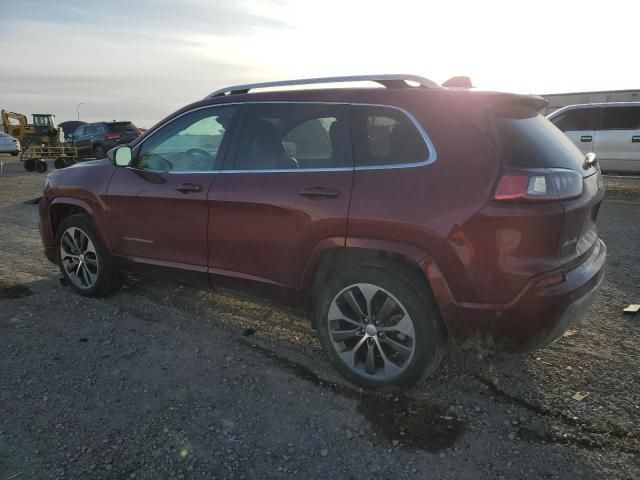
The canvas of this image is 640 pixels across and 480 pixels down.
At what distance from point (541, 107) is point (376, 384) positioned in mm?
1996

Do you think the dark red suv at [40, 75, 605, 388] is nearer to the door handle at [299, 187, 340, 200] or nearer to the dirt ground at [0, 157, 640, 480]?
the door handle at [299, 187, 340, 200]

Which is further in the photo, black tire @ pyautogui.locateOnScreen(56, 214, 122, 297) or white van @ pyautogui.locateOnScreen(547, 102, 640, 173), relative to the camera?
white van @ pyautogui.locateOnScreen(547, 102, 640, 173)

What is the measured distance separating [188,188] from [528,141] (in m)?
2.31

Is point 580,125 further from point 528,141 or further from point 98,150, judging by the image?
point 98,150

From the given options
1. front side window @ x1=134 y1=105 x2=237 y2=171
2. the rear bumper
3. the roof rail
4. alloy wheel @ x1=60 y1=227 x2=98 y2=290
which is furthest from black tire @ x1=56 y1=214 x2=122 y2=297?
the rear bumper

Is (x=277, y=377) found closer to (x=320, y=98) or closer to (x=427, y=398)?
(x=427, y=398)

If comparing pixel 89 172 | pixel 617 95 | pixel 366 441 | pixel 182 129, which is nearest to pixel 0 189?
pixel 89 172

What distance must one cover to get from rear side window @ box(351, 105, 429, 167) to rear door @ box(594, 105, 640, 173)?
10384mm

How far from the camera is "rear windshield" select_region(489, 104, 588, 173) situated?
8.54 ft

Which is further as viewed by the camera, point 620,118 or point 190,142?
point 620,118

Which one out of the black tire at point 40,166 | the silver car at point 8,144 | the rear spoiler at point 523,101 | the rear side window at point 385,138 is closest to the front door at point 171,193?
the rear side window at point 385,138

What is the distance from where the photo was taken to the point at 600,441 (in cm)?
258

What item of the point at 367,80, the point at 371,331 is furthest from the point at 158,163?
the point at 371,331

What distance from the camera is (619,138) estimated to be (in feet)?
36.7
